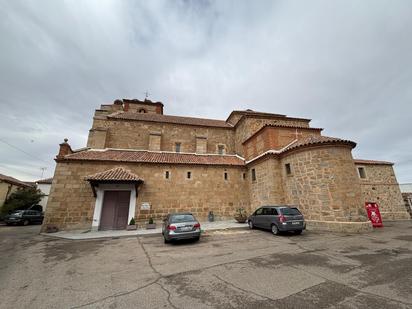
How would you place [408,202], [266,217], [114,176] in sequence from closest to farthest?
1. [266,217]
2. [114,176]
3. [408,202]

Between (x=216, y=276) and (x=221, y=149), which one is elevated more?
(x=221, y=149)

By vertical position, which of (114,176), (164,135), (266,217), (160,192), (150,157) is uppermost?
(164,135)

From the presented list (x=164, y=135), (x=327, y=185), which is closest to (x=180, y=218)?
(x=327, y=185)

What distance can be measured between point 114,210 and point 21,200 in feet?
60.9

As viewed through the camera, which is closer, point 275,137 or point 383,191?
point 275,137

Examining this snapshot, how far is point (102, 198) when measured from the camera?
13.0 metres

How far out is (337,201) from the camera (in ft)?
33.5

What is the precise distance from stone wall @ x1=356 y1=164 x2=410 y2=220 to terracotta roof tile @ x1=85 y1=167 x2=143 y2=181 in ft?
73.0

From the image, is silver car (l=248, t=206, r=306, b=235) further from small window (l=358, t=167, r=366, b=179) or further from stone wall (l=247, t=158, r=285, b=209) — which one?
small window (l=358, t=167, r=366, b=179)

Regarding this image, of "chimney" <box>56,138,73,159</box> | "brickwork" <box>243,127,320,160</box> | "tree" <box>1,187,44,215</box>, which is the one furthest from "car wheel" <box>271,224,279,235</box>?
"tree" <box>1,187,44,215</box>

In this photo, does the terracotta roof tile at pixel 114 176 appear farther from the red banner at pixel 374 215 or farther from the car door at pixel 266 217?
the red banner at pixel 374 215

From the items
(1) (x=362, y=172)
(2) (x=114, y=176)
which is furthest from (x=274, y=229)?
(1) (x=362, y=172)

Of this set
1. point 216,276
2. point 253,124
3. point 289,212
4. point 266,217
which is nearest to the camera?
point 216,276

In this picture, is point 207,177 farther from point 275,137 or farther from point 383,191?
point 383,191
